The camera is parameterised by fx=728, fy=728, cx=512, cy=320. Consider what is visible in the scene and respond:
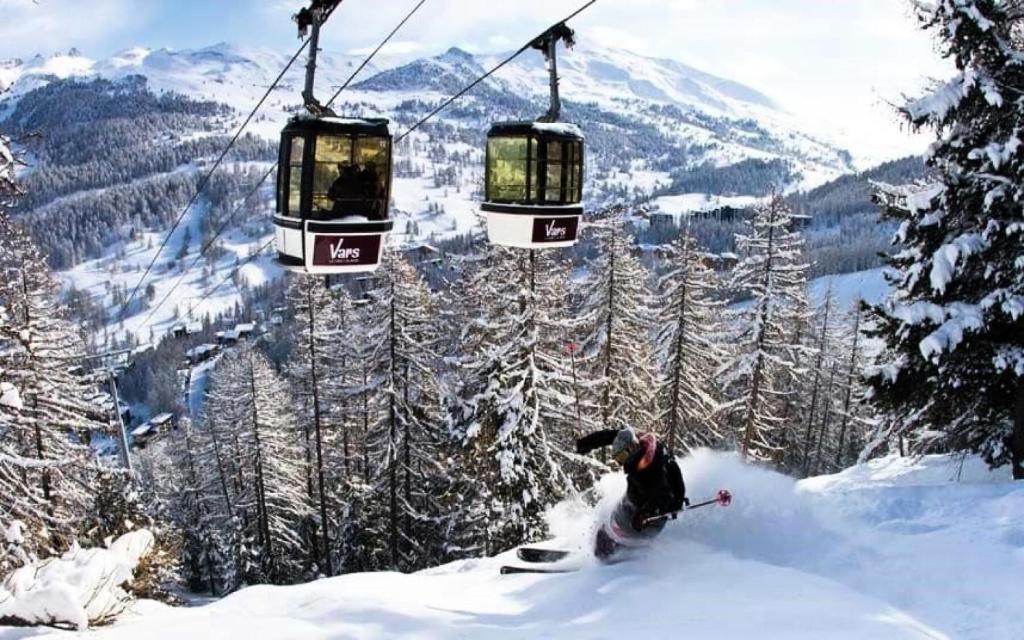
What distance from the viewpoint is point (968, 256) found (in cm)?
1152

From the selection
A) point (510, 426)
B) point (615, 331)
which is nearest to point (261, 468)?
point (510, 426)

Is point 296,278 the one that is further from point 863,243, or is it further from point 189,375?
point 863,243

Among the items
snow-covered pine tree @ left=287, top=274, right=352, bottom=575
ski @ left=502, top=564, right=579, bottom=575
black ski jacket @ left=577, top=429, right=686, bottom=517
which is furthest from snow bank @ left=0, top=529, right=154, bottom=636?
snow-covered pine tree @ left=287, top=274, right=352, bottom=575

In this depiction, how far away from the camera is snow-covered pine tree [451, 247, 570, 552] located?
21.9m

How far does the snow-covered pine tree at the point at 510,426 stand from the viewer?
21938 millimetres

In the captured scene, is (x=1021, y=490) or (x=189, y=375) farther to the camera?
(x=189, y=375)

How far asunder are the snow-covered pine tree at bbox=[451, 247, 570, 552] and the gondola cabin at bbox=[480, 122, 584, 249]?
950cm

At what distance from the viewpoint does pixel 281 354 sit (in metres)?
143

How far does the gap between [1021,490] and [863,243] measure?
17701 centimetres

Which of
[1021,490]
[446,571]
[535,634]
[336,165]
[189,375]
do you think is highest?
[336,165]

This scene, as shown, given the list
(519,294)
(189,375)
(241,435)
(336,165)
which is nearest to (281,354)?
(189,375)

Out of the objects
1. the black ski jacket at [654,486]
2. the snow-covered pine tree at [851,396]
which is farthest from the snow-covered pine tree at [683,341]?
the black ski jacket at [654,486]

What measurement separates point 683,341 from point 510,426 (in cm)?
973

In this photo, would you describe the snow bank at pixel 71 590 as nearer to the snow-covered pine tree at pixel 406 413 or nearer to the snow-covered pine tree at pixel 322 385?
the snow-covered pine tree at pixel 406 413
